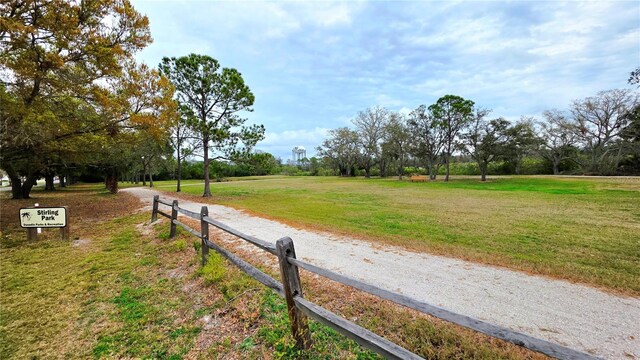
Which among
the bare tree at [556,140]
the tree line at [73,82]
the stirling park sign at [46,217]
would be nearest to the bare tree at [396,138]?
the bare tree at [556,140]

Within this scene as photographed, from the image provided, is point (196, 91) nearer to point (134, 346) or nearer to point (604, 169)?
point (134, 346)

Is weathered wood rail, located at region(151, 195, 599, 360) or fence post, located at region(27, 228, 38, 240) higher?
weathered wood rail, located at region(151, 195, 599, 360)

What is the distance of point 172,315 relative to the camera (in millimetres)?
3926

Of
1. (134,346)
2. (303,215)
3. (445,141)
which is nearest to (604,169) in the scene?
(445,141)

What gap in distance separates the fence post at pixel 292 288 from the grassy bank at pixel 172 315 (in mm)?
143

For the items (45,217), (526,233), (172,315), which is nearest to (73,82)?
(45,217)

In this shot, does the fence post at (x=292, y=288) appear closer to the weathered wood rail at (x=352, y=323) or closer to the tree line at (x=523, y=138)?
the weathered wood rail at (x=352, y=323)

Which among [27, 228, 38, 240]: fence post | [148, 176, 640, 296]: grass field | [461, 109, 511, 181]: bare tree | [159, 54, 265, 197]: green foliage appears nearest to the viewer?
[148, 176, 640, 296]: grass field

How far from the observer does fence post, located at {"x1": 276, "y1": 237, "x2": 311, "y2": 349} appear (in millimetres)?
2838

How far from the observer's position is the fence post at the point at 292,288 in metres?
2.84

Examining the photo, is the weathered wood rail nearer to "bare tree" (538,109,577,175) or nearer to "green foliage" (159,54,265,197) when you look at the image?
"green foliage" (159,54,265,197)

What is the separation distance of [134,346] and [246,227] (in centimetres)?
533

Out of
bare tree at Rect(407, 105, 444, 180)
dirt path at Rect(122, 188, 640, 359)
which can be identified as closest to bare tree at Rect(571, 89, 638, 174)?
bare tree at Rect(407, 105, 444, 180)

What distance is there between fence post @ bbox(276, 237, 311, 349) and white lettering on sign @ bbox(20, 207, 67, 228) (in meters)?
Result: 8.46
